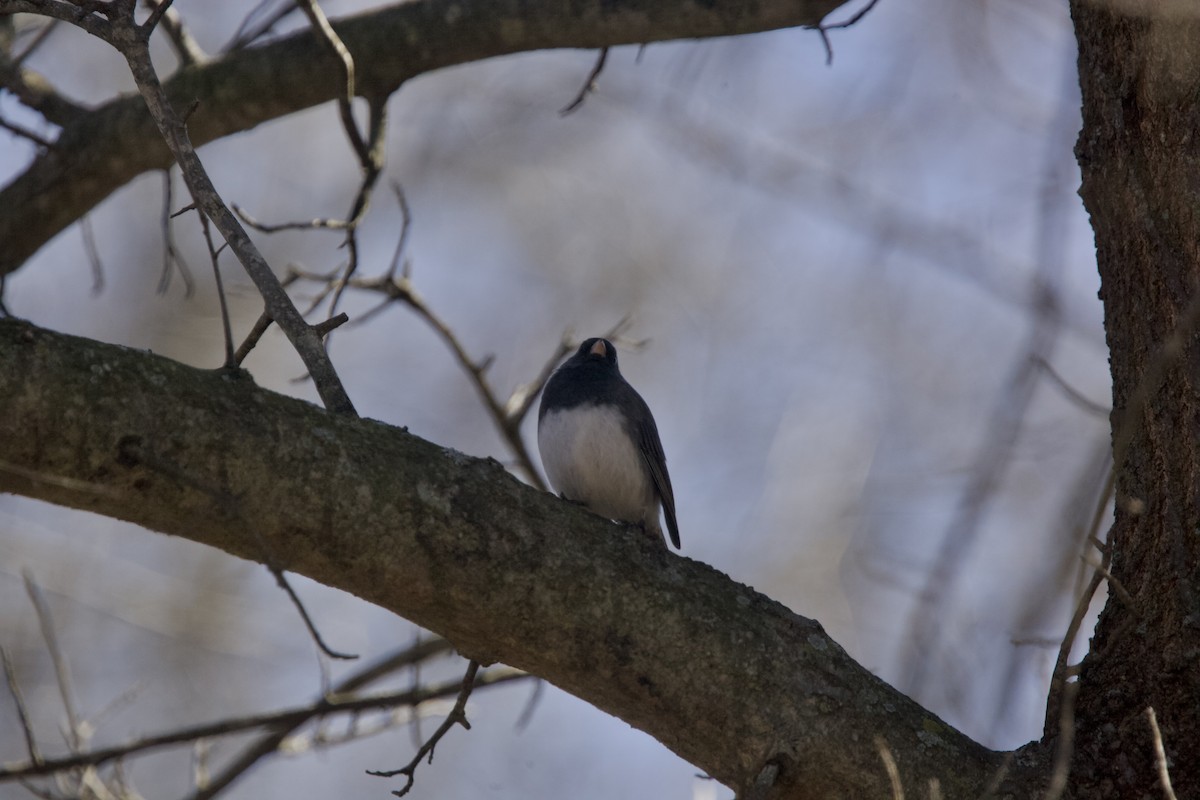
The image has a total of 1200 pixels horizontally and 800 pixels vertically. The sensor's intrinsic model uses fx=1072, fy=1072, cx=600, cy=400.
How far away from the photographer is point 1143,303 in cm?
209

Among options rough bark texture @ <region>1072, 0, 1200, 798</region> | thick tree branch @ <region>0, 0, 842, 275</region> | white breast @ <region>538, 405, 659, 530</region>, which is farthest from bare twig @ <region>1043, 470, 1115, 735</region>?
thick tree branch @ <region>0, 0, 842, 275</region>

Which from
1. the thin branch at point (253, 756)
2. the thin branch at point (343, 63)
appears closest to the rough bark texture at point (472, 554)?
the thin branch at point (253, 756)

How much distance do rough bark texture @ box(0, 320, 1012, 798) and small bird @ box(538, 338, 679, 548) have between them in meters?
1.23

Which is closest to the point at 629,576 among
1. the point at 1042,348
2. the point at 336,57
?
the point at 336,57

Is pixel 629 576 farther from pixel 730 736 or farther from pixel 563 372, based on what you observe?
pixel 563 372

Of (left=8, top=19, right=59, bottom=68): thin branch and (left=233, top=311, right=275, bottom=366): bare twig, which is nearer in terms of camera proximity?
(left=233, top=311, right=275, bottom=366): bare twig

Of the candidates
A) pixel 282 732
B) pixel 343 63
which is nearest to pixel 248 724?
pixel 282 732

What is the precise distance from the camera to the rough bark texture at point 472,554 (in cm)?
165

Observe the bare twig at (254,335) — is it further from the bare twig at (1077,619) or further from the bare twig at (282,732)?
the bare twig at (1077,619)

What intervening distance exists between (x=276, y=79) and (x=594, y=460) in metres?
1.45

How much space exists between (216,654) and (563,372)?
3.08m

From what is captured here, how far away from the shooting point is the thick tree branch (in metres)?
3.07

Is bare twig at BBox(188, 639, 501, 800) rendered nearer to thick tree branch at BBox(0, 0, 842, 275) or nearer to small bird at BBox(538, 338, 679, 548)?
small bird at BBox(538, 338, 679, 548)

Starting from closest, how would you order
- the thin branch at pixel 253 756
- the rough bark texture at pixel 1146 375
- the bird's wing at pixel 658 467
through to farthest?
1. the rough bark texture at pixel 1146 375
2. the thin branch at pixel 253 756
3. the bird's wing at pixel 658 467
